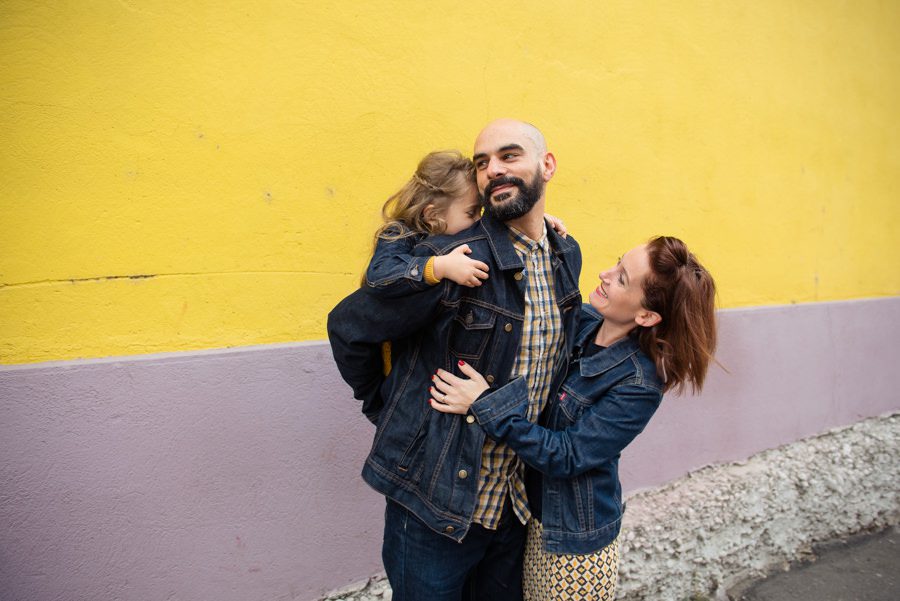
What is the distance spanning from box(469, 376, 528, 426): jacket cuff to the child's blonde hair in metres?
0.51

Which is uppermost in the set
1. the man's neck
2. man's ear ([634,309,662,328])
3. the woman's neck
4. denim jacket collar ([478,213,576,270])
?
the man's neck

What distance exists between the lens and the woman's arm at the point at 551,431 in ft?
4.92

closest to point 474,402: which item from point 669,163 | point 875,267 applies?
point 669,163

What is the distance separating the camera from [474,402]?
59.4 inches

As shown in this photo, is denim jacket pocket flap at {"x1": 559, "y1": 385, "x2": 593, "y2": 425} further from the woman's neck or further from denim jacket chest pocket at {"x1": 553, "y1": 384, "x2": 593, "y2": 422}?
the woman's neck

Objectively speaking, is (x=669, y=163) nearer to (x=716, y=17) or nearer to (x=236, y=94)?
(x=716, y=17)

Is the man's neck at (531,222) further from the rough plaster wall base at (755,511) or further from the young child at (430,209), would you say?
the rough plaster wall base at (755,511)

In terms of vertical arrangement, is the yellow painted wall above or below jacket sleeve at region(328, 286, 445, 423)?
above

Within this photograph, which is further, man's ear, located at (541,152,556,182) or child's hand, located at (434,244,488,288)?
man's ear, located at (541,152,556,182)

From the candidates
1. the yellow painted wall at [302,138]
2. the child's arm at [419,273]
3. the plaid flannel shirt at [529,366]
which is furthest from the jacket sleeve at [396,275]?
the yellow painted wall at [302,138]

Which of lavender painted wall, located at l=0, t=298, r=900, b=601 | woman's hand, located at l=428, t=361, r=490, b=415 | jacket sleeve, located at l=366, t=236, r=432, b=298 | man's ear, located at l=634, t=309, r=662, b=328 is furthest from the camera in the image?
lavender painted wall, located at l=0, t=298, r=900, b=601

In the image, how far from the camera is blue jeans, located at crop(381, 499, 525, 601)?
5.21 feet

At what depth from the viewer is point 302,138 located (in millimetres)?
2162

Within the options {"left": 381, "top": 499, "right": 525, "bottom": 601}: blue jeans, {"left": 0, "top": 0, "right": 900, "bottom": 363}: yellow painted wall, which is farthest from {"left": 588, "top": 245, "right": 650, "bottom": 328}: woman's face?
{"left": 0, "top": 0, "right": 900, "bottom": 363}: yellow painted wall
